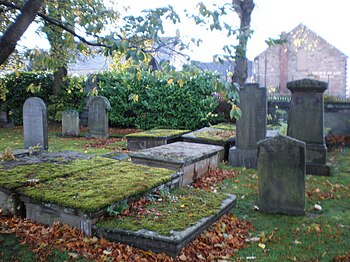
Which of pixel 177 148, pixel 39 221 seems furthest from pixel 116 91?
pixel 39 221

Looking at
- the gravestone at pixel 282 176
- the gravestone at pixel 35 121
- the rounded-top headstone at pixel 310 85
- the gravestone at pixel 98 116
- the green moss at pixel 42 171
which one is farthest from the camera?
the gravestone at pixel 98 116

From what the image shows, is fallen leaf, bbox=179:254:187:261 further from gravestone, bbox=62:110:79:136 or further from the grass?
gravestone, bbox=62:110:79:136

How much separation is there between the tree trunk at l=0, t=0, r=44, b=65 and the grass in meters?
3.24

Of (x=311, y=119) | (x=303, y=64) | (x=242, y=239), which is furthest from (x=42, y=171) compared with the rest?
(x=303, y=64)

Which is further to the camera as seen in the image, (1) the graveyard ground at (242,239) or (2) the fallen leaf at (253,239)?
(2) the fallen leaf at (253,239)

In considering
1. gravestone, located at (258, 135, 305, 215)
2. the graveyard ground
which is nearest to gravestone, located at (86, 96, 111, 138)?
the graveyard ground

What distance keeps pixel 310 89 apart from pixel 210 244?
487 centimetres

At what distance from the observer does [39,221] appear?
394cm

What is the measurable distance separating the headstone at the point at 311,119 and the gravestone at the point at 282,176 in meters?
2.71

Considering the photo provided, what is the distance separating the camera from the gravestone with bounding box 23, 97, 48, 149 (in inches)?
345

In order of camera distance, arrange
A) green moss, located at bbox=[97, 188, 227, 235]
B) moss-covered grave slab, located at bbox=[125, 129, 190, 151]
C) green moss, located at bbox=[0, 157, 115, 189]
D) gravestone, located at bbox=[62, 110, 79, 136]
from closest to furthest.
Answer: green moss, located at bbox=[97, 188, 227, 235] → green moss, located at bbox=[0, 157, 115, 189] → moss-covered grave slab, located at bbox=[125, 129, 190, 151] → gravestone, located at bbox=[62, 110, 79, 136]

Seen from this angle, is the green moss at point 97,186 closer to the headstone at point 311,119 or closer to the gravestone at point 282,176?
the gravestone at point 282,176

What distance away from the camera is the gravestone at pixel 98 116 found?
12.9m

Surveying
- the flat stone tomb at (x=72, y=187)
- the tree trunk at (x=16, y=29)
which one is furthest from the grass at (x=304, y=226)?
the tree trunk at (x=16, y=29)
